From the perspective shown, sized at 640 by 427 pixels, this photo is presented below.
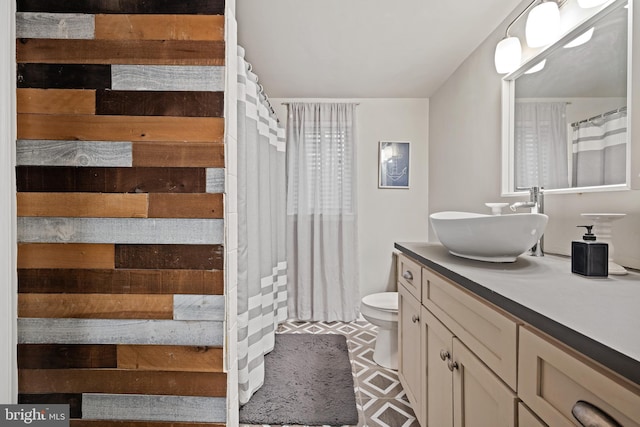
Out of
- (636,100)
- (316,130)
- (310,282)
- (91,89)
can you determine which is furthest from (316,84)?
(636,100)

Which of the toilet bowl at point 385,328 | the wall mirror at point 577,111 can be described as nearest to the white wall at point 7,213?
the toilet bowl at point 385,328

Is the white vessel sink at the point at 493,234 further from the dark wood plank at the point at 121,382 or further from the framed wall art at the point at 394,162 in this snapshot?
the framed wall art at the point at 394,162

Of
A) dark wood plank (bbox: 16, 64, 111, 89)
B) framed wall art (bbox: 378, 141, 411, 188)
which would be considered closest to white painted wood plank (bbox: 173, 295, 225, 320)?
dark wood plank (bbox: 16, 64, 111, 89)

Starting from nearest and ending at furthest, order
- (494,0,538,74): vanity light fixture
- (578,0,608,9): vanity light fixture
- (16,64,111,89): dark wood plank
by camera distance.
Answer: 1. (16,64,111,89): dark wood plank
2. (578,0,608,9): vanity light fixture
3. (494,0,538,74): vanity light fixture

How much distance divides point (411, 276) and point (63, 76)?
1.67 m

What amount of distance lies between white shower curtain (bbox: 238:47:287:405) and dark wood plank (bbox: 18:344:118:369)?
0.75 meters

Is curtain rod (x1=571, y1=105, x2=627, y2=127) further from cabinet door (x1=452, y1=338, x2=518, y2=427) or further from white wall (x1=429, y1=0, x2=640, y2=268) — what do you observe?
cabinet door (x1=452, y1=338, x2=518, y2=427)

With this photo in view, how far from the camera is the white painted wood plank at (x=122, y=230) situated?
1.18 metres

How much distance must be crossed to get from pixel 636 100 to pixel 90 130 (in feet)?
5.94

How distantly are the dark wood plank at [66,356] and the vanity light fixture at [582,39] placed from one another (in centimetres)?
219

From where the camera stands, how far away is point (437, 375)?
4.32 ft

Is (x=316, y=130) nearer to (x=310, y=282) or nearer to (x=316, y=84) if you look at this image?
(x=316, y=84)

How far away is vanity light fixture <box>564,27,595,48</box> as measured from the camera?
1.37 m

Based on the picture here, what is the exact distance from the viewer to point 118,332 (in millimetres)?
1206
